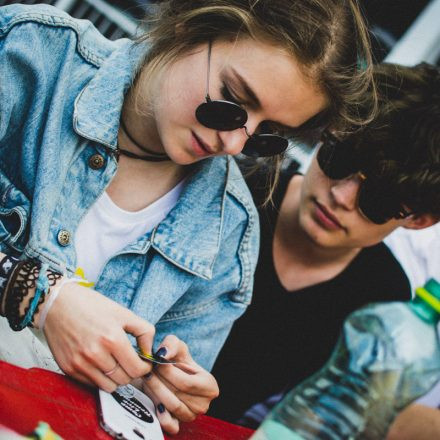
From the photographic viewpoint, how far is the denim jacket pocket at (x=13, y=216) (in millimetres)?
1280

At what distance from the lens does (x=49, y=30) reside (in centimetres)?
129

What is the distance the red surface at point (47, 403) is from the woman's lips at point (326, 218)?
1214 mm

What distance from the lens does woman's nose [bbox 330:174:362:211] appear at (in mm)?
1796

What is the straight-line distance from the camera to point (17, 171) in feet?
4.42

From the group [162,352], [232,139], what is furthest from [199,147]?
[162,352]

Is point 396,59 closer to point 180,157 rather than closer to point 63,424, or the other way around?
point 180,157

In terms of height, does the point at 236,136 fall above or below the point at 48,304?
above

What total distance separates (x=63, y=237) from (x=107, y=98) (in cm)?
41

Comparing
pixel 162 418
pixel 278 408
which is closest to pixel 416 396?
pixel 278 408

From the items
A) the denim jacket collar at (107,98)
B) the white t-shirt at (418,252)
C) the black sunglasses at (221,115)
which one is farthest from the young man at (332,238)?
the denim jacket collar at (107,98)

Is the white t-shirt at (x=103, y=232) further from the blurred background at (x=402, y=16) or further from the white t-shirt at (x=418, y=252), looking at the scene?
the blurred background at (x=402, y=16)

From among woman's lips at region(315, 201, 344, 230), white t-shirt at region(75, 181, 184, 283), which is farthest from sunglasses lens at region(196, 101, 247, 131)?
woman's lips at region(315, 201, 344, 230)

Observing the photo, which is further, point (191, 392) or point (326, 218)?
point (326, 218)

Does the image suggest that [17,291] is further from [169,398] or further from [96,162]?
[96,162]
